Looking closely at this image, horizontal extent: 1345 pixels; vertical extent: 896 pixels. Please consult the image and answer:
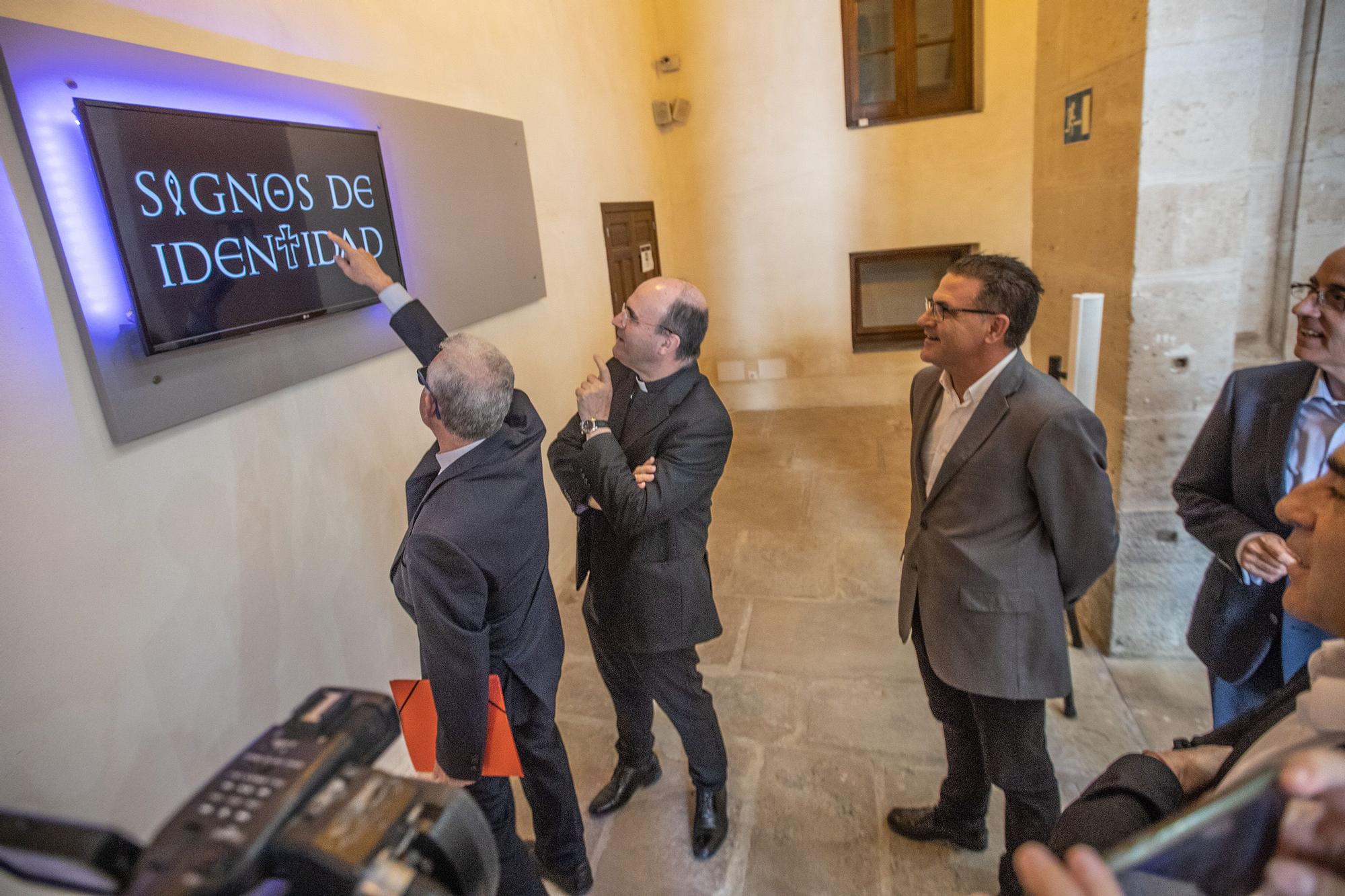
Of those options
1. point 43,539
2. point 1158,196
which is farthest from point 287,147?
point 1158,196

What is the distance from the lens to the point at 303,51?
2211 millimetres

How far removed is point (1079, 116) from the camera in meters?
2.89

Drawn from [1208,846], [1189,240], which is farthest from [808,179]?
[1208,846]

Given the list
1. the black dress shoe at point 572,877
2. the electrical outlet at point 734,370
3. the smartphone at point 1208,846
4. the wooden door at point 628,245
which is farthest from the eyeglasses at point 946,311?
the electrical outlet at point 734,370

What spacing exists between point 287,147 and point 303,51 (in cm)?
42

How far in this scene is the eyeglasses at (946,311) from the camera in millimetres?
1818

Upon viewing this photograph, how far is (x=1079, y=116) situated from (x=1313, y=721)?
8.97ft

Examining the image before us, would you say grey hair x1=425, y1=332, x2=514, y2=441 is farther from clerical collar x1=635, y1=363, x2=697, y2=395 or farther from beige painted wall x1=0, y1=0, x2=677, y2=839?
beige painted wall x1=0, y1=0, x2=677, y2=839

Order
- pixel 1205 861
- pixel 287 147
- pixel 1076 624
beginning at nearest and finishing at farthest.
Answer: pixel 1205 861
pixel 287 147
pixel 1076 624

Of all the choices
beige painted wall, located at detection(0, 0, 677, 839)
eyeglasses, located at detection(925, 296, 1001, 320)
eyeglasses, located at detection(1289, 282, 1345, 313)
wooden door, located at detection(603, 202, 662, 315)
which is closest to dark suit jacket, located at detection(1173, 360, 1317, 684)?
eyeglasses, located at detection(1289, 282, 1345, 313)

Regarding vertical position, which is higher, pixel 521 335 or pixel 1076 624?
pixel 521 335

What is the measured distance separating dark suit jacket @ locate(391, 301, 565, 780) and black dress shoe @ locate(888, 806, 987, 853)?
1.18 metres

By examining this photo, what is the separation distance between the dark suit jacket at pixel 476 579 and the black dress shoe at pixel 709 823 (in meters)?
0.70

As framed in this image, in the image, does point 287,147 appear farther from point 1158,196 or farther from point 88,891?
point 1158,196
